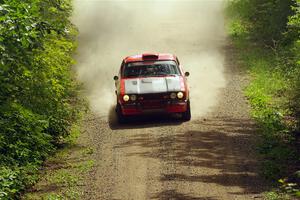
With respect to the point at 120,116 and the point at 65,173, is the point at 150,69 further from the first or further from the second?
the point at 65,173

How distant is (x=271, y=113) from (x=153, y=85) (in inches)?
146

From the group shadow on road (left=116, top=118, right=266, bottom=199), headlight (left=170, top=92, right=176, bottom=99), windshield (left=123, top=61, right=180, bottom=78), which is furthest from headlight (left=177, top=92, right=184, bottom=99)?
windshield (left=123, top=61, right=180, bottom=78)

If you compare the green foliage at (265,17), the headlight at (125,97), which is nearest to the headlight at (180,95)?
the headlight at (125,97)

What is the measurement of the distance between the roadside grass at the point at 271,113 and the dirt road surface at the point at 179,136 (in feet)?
1.11

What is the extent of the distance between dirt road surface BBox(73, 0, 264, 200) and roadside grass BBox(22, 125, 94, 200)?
28cm

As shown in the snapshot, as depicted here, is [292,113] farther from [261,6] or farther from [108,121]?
[261,6]

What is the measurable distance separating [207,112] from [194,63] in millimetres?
8857

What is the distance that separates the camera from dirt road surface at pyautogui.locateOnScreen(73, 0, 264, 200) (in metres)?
12.3

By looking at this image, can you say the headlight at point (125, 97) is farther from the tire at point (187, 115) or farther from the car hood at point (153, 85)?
the tire at point (187, 115)

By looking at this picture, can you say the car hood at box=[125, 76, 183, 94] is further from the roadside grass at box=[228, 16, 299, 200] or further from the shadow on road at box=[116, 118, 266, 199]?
the roadside grass at box=[228, 16, 299, 200]

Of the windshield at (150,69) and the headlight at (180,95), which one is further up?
the windshield at (150,69)

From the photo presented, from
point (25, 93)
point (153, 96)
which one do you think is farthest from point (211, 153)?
point (25, 93)

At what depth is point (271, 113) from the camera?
17812 millimetres

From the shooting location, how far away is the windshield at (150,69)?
58.1 ft
